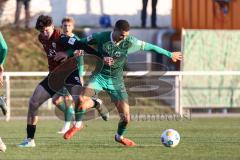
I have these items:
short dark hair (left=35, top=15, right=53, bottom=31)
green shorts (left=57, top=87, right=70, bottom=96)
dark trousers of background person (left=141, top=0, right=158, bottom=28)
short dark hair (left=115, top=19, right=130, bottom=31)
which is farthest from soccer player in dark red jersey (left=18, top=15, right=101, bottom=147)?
dark trousers of background person (left=141, top=0, right=158, bottom=28)

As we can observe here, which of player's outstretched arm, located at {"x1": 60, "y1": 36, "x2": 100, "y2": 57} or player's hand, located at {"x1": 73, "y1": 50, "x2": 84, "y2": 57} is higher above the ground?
player's outstretched arm, located at {"x1": 60, "y1": 36, "x2": 100, "y2": 57}

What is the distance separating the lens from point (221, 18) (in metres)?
31.2

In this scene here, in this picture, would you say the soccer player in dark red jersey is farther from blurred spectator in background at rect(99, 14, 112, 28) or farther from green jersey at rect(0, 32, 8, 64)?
blurred spectator in background at rect(99, 14, 112, 28)

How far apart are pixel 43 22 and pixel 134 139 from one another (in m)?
3.22

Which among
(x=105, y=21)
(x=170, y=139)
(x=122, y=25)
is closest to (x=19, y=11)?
(x=105, y=21)

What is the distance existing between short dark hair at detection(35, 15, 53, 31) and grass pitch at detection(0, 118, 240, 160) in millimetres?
1971

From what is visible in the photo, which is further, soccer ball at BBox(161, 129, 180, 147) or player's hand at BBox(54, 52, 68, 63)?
player's hand at BBox(54, 52, 68, 63)

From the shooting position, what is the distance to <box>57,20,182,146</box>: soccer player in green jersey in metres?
15.5

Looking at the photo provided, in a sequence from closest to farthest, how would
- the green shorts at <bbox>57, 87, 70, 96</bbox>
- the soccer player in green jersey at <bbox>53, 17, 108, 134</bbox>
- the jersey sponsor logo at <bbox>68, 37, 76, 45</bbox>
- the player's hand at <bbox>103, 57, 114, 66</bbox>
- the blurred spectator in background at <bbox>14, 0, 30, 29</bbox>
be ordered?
the player's hand at <bbox>103, 57, 114, 66</bbox>
the jersey sponsor logo at <bbox>68, 37, 76, 45</bbox>
the green shorts at <bbox>57, 87, 70, 96</bbox>
the soccer player in green jersey at <bbox>53, 17, 108, 134</bbox>
the blurred spectator in background at <bbox>14, 0, 30, 29</bbox>

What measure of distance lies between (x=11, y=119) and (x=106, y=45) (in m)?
10.3

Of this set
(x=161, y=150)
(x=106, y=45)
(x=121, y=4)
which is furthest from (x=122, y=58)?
(x=121, y=4)

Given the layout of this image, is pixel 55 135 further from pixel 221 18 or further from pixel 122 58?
pixel 221 18

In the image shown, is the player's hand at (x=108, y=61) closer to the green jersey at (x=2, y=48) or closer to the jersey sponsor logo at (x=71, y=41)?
the jersey sponsor logo at (x=71, y=41)

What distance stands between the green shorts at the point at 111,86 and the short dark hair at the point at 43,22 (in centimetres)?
146
